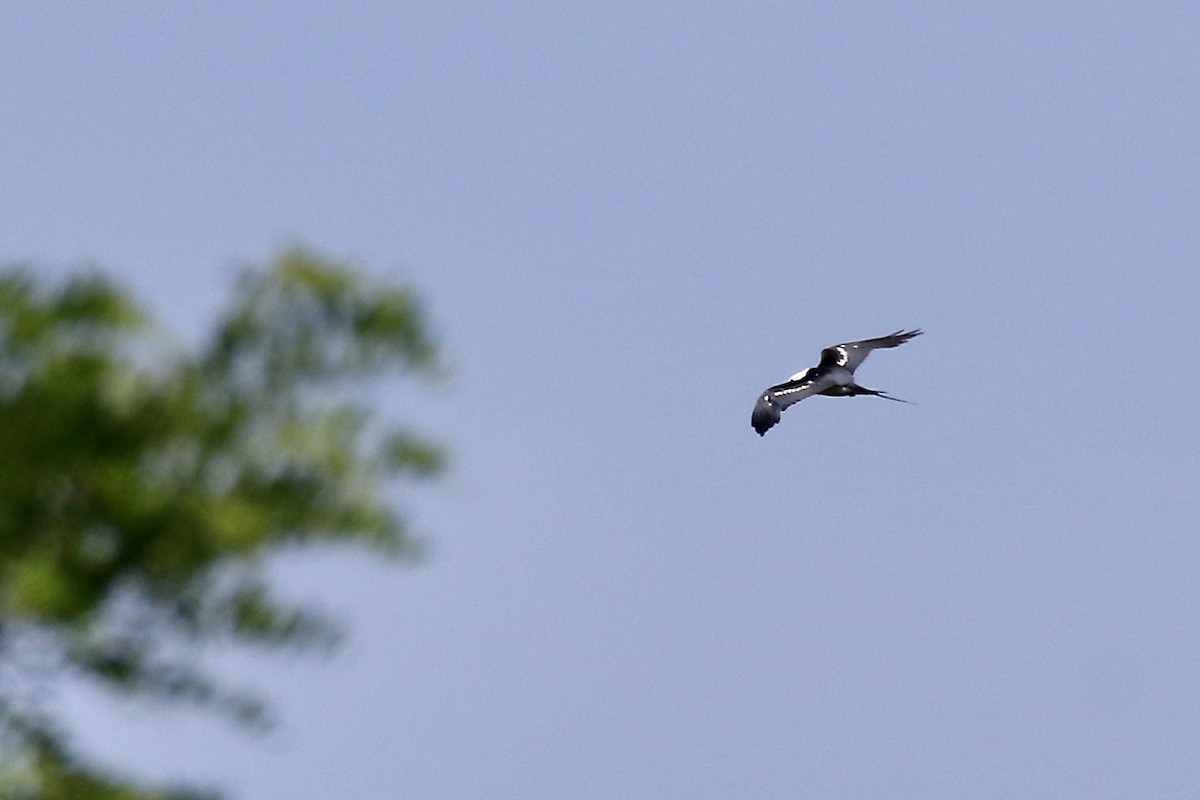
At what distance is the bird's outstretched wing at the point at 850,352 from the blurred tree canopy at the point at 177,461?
15.4 m

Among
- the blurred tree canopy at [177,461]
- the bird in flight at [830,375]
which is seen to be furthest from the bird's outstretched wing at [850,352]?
the blurred tree canopy at [177,461]

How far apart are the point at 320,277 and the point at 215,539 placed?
1.41 metres

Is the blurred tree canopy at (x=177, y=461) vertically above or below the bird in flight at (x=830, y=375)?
below

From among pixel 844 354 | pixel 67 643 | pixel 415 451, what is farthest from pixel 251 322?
pixel 844 354

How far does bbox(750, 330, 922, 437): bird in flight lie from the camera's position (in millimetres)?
23844

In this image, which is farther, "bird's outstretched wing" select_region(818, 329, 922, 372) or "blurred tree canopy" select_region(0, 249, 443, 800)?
"bird's outstretched wing" select_region(818, 329, 922, 372)

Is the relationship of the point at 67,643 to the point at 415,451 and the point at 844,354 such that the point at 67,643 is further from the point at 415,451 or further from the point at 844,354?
the point at 844,354

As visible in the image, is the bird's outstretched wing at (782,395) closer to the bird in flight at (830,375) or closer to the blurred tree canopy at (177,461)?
the bird in flight at (830,375)

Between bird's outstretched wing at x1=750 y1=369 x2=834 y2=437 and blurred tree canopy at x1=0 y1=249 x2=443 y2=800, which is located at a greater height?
bird's outstretched wing at x1=750 y1=369 x2=834 y2=437

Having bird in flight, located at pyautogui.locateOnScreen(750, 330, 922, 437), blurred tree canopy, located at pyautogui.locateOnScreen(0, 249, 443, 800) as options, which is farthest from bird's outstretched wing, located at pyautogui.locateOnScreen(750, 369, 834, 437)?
blurred tree canopy, located at pyautogui.locateOnScreen(0, 249, 443, 800)

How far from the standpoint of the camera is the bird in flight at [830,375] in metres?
23.8

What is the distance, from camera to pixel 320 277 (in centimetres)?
970

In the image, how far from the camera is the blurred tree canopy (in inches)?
379

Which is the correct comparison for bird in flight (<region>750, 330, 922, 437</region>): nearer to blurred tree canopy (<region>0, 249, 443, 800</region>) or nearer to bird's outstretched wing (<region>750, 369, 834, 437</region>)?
bird's outstretched wing (<region>750, 369, 834, 437</region>)
